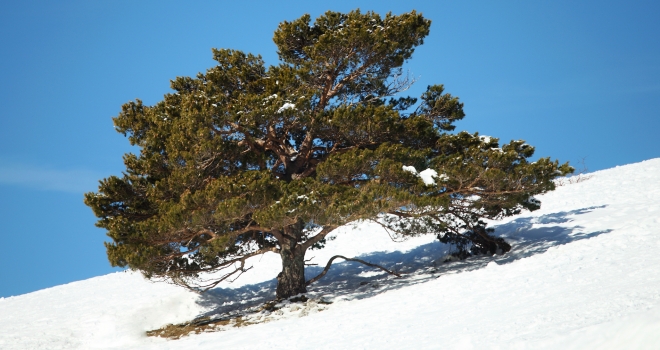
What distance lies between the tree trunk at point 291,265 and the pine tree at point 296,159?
0.14 ft

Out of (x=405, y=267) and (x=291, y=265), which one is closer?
(x=291, y=265)

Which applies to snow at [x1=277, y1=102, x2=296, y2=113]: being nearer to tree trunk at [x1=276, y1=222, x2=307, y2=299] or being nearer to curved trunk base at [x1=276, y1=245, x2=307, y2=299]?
tree trunk at [x1=276, y1=222, x2=307, y2=299]

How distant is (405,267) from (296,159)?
20.1ft

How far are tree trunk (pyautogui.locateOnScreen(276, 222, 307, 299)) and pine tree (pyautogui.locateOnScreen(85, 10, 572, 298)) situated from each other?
0.04 meters

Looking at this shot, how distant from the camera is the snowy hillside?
8.94m

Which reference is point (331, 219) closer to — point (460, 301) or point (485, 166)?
point (460, 301)

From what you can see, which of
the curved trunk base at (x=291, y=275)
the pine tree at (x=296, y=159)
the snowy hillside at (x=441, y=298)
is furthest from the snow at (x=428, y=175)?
the curved trunk base at (x=291, y=275)

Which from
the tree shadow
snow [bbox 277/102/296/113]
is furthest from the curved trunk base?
snow [bbox 277/102/296/113]

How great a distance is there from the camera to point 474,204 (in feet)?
53.7

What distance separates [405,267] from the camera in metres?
19.9

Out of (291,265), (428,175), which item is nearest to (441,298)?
(428,175)

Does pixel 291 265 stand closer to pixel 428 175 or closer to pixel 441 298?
pixel 428 175

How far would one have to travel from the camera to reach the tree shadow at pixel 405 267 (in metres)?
17.0

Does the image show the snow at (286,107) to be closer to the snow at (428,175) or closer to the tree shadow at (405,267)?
the snow at (428,175)
